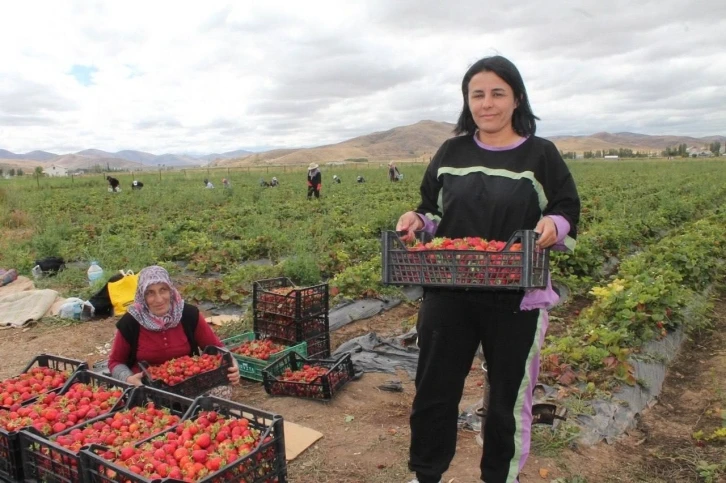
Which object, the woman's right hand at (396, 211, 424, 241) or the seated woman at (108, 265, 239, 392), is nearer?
the woman's right hand at (396, 211, 424, 241)

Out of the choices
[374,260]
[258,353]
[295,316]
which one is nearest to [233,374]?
[258,353]

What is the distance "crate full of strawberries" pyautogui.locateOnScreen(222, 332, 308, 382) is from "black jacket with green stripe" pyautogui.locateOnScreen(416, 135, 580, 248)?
9.13 feet

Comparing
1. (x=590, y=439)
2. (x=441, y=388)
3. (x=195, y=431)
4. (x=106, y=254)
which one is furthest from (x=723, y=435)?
(x=106, y=254)

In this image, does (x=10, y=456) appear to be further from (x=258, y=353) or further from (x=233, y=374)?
(x=258, y=353)

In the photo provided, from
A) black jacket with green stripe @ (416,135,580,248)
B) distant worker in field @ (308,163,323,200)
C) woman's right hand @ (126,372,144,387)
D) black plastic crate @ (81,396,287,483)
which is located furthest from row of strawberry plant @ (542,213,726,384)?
distant worker in field @ (308,163,323,200)

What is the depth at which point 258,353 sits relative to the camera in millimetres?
5129

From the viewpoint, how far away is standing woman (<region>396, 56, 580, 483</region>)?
2.52m

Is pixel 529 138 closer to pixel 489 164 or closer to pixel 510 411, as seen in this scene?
pixel 489 164

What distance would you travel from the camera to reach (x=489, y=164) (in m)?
2.55

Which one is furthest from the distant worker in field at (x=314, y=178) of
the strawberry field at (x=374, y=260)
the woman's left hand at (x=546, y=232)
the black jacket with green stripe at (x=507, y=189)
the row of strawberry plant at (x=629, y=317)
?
the woman's left hand at (x=546, y=232)

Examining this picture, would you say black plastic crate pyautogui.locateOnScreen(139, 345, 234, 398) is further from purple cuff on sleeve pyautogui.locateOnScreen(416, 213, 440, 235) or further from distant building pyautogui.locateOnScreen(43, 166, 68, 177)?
distant building pyautogui.locateOnScreen(43, 166, 68, 177)

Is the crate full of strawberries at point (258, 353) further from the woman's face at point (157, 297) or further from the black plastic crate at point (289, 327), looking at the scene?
the woman's face at point (157, 297)

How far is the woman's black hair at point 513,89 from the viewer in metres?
2.52

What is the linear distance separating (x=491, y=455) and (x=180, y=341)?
2.56 m
